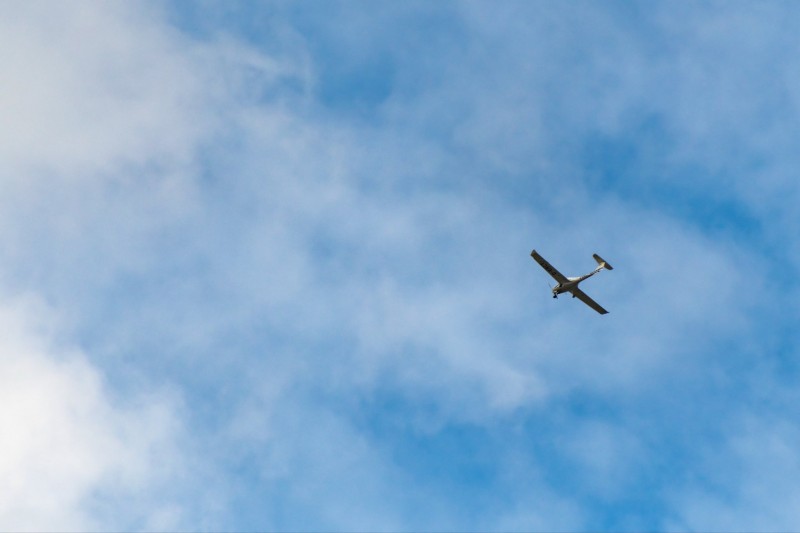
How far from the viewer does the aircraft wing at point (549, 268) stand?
158625 mm

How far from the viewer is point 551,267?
15962 cm

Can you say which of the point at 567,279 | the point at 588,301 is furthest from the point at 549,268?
the point at 588,301

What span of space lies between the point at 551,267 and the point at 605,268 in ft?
33.3

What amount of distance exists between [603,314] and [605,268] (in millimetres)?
16790

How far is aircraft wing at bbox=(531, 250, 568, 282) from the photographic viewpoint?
158625mm

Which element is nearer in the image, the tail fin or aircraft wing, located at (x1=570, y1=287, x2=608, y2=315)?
the tail fin

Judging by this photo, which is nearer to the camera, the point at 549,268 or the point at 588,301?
the point at 549,268

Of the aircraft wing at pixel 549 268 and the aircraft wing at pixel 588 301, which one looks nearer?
the aircraft wing at pixel 549 268

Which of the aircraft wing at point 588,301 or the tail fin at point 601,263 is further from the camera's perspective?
the aircraft wing at point 588,301

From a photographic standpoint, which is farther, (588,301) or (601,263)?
(588,301)

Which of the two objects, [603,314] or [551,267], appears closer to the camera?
[551,267]

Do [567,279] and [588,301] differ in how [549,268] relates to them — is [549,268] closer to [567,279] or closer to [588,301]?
[567,279]

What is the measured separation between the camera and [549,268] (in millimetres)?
159750

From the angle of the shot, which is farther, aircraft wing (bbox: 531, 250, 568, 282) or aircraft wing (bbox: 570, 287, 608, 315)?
aircraft wing (bbox: 570, 287, 608, 315)
